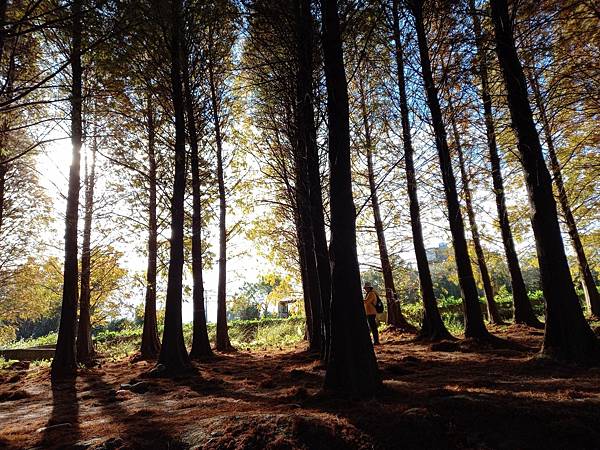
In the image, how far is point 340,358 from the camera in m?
4.12

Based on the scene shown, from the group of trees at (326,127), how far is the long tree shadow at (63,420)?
187cm

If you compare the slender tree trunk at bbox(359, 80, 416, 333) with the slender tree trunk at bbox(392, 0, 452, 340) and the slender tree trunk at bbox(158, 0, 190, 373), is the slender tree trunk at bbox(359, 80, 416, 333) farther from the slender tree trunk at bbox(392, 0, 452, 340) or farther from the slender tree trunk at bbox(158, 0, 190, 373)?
the slender tree trunk at bbox(158, 0, 190, 373)

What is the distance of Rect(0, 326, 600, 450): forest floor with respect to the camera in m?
2.62

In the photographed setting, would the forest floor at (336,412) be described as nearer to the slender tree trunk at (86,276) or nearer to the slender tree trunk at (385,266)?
the slender tree trunk at (86,276)

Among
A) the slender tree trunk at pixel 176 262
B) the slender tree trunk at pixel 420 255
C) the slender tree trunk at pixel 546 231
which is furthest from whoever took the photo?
the slender tree trunk at pixel 420 255

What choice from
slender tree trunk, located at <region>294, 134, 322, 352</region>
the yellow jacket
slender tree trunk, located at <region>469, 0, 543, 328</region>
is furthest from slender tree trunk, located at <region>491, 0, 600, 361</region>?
the yellow jacket

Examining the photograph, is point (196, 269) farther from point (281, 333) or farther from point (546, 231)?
point (281, 333)

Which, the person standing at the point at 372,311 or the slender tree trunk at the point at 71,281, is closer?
the slender tree trunk at the point at 71,281

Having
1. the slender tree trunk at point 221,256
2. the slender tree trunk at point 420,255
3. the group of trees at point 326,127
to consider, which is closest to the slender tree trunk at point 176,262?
the group of trees at point 326,127

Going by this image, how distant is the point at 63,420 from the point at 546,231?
7.08 meters

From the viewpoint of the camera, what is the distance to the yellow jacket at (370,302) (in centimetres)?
995

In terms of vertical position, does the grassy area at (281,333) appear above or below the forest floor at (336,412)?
below

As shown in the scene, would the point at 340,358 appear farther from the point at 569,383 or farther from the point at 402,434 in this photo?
the point at 569,383

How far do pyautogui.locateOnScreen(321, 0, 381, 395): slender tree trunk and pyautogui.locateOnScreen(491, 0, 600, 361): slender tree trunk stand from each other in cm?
293
